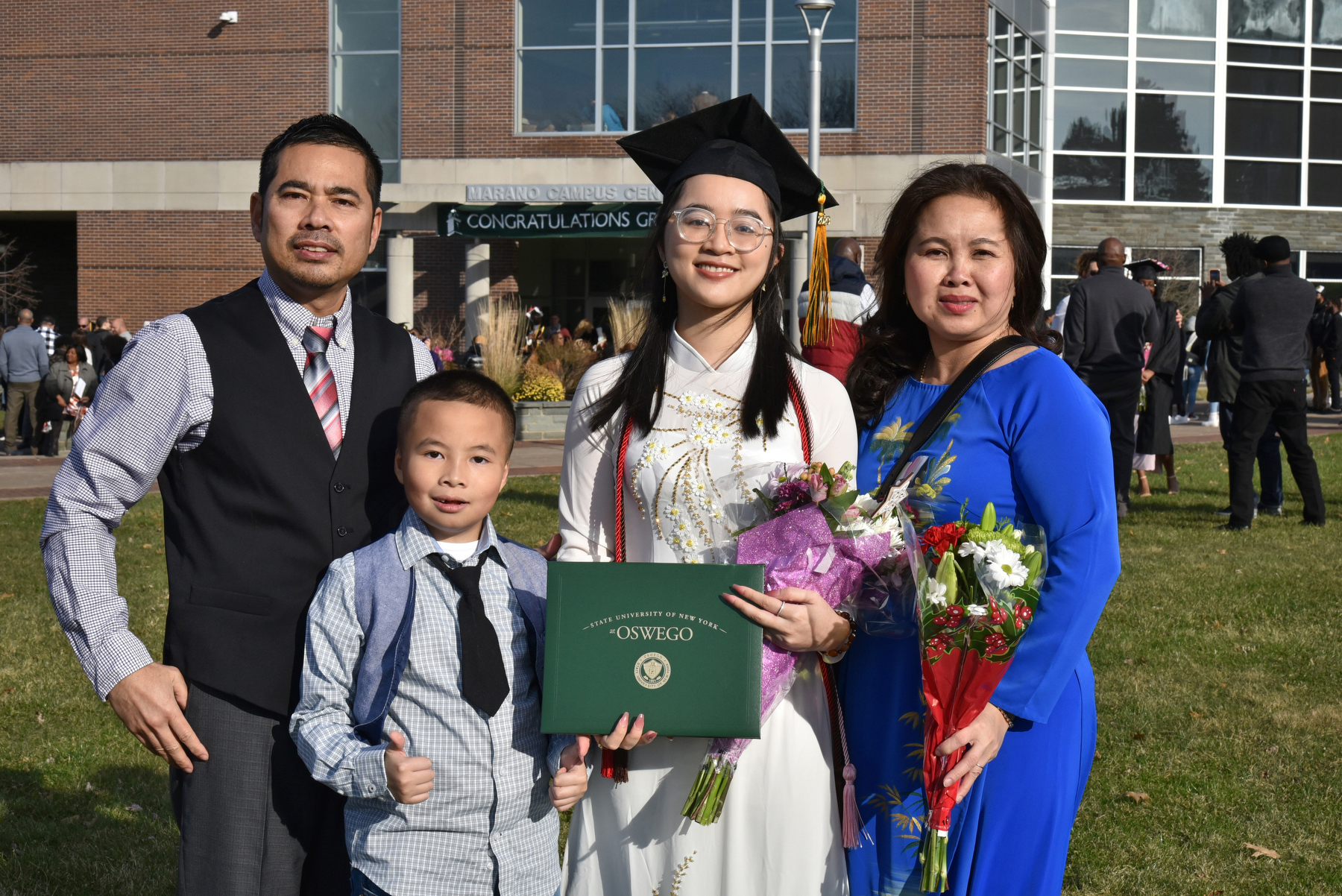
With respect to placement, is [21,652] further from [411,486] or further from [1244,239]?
[1244,239]

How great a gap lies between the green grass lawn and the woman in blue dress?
6.07 ft

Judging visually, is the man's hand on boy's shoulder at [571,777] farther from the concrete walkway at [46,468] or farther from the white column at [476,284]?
the white column at [476,284]

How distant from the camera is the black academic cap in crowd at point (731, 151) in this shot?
2.68 meters

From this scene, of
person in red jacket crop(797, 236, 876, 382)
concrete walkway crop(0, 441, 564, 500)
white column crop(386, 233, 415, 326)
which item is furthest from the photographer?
white column crop(386, 233, 415, 326)

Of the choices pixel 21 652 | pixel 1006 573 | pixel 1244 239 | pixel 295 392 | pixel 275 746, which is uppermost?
pixel 1244 239

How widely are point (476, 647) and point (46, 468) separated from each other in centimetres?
1455

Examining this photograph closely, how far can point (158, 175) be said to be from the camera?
25.2m

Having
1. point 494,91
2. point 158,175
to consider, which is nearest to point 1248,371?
point 494,91

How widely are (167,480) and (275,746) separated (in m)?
0.62

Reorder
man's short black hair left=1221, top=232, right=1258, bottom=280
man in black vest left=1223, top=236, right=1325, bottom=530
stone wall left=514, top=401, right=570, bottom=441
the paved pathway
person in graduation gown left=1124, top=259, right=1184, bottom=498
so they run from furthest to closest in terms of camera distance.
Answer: stone wall left=514, top=401, right=570, bottom=441, the paved pathway, person in graduation gown left=1124, top=259, right=1184, bottom=498, man's short black hair left=1221, top=232, right=1258, bottom=280, man in black vest left=1223, top=236, right=1325, bottom=530

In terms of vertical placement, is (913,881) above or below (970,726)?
below

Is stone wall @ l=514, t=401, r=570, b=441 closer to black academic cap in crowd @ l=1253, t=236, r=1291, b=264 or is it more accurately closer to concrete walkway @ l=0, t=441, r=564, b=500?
concrete walkway @ l=0, t=441, r=564, b=500

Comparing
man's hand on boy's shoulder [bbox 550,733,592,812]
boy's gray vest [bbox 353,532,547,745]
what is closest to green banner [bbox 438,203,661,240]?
boy's gray vest [bbox 353,532,547,745]

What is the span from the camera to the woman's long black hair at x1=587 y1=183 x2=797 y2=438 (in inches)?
102
